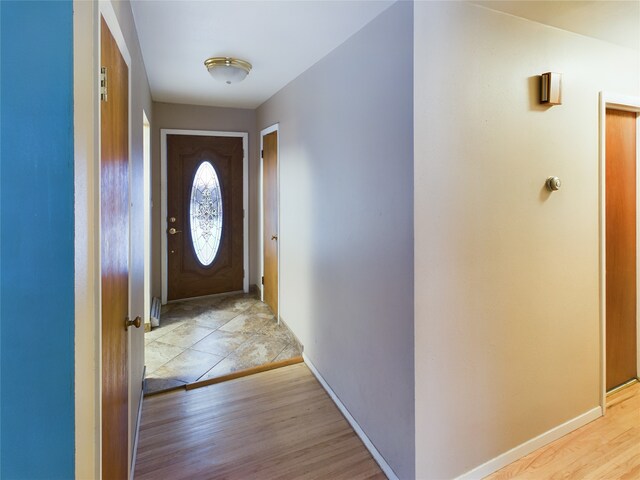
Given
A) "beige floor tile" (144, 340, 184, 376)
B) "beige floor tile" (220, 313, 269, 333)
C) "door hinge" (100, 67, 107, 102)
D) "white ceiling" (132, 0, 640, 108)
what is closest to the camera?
"door hinge" (100, 67, 107, 102)

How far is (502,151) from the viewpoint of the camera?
1.91m

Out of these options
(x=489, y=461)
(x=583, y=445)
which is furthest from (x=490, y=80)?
(x=583, y=445)

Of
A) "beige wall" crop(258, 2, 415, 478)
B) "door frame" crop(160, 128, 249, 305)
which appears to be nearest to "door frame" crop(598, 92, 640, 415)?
"beige wall" crop(258, 2, 415, 478)

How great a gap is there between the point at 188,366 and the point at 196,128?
2.86 m

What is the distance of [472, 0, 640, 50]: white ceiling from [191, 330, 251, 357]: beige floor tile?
3.03 m

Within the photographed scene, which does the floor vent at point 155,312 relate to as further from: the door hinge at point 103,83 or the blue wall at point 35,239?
the blue wall at point 35,239

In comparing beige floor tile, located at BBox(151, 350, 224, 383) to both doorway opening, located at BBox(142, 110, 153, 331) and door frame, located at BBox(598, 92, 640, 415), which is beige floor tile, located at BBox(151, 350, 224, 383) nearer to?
doorway opening, located at BBox(142, 110, 153, 331)

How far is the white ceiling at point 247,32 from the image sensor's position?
1.90 meters

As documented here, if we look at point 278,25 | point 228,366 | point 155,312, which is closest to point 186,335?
point 155,312

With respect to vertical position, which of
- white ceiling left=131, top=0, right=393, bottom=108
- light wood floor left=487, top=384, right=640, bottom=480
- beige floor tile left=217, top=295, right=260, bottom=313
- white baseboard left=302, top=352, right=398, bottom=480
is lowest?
light wood floor left=487, top=384, right=640, bottom=480

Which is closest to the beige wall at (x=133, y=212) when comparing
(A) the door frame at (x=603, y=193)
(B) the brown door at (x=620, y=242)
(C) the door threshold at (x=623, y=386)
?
(A) the door frame at (x=603, y=193)

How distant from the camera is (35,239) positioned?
0.68m

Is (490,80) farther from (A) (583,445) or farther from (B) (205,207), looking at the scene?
(B) (205,207)

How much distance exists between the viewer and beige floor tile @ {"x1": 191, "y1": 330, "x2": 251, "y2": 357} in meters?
3.21
